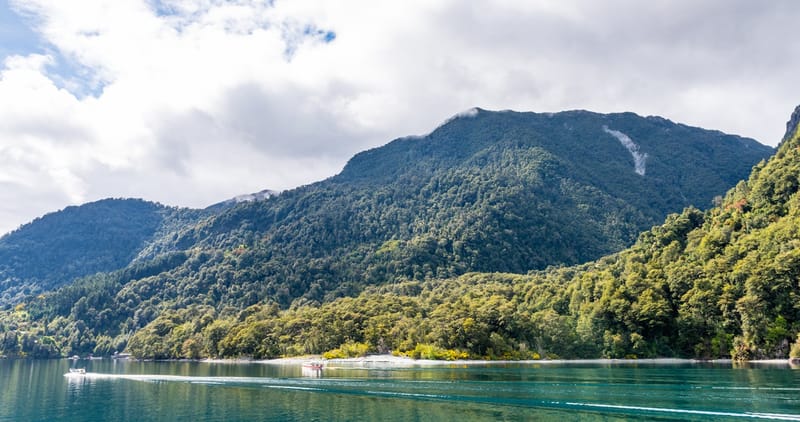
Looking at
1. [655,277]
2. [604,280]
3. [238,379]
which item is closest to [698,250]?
[655,277]

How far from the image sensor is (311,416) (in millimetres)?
51562

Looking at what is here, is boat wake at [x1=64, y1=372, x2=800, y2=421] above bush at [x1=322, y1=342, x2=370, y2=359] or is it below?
below

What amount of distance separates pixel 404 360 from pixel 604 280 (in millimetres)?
53932

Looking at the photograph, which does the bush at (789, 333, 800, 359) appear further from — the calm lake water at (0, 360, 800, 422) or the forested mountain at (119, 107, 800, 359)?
the calm lake water at (0, 360, 800, 422)

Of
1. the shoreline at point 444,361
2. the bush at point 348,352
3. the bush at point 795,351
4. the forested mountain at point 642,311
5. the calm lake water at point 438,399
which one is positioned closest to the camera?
the calm lake water at point 438,399

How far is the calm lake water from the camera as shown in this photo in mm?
50250

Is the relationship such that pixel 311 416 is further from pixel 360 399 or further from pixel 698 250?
pixel 698 250

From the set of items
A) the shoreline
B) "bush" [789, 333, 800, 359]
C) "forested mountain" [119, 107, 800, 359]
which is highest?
"forested mountain" [119, 107, 800, 359]

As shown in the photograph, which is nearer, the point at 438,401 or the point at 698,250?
the point at 438,401

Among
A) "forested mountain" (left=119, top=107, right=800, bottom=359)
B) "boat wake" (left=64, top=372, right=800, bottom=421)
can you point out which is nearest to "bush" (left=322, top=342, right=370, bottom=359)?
"forested mountain" (left=119, top=107, right=800, bottom=359)

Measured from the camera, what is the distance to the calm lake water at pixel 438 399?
50.2 metres

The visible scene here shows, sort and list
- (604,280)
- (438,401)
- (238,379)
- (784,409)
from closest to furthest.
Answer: (784,409), (438,401), (238,379), (604,280)

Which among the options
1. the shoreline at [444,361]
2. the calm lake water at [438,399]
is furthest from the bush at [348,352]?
the calm lake water at [438,399]

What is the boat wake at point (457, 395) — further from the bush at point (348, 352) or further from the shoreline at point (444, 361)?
the bush at point (348, 352)
